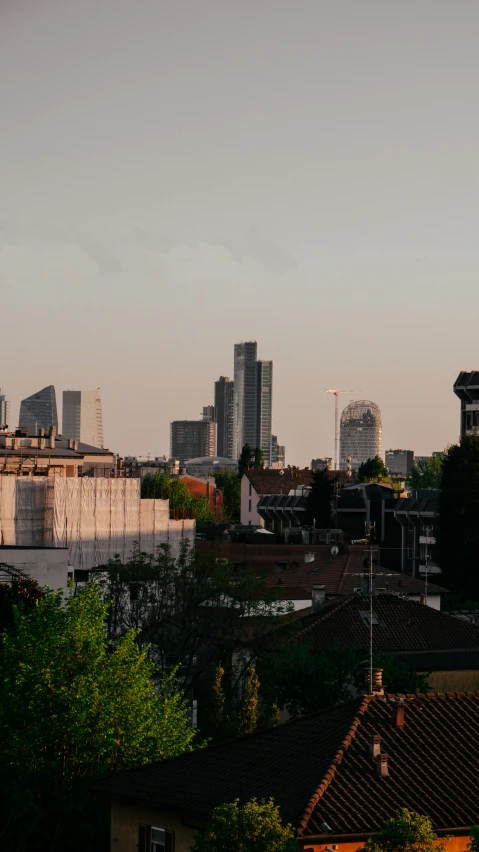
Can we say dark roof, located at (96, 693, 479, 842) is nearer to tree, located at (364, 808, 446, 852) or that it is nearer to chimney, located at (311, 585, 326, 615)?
tree, located at (364, 808, 446, 852)

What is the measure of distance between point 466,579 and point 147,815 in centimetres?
A: 5329

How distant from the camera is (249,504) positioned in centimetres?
15038

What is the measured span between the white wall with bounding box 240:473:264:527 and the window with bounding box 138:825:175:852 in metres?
122

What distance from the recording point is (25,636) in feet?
104

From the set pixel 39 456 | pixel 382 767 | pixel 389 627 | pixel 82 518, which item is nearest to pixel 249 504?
pixel 39 456

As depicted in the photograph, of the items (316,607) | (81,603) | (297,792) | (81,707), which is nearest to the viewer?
(297,792)

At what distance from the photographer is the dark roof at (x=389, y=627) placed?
47969 millimetres

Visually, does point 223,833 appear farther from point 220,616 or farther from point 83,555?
point 83,555

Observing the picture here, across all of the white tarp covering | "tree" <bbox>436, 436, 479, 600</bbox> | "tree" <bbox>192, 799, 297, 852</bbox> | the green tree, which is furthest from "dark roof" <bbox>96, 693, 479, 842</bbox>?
the green tree

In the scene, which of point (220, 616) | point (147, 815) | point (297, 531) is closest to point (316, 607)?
point (220, 616)

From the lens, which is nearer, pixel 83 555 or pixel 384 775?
pixel 384 775

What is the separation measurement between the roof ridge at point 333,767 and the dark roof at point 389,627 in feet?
66.1

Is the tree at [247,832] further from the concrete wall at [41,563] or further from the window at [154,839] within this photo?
the concrete wall at [41,563]

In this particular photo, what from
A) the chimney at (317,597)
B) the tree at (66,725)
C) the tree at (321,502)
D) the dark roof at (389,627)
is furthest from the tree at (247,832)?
the tree at (321,502)
